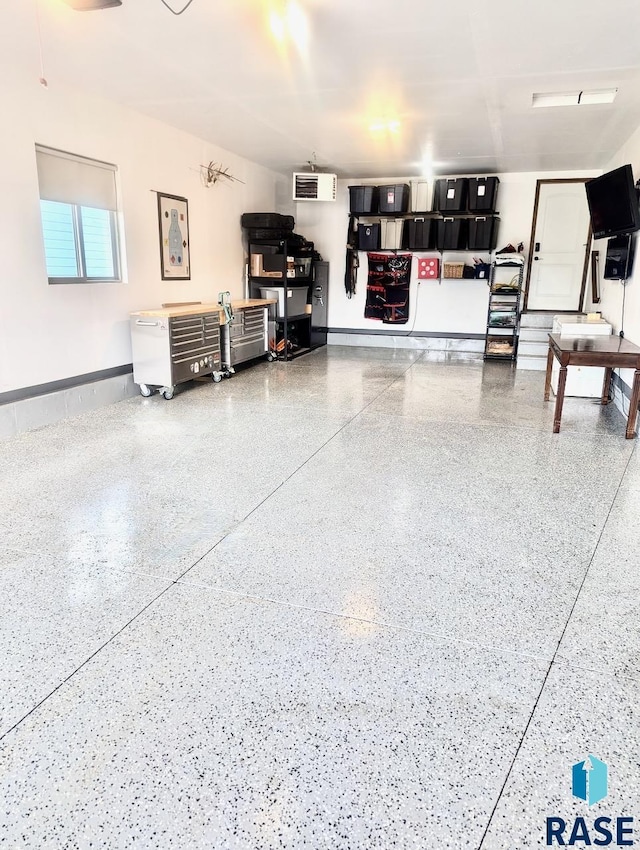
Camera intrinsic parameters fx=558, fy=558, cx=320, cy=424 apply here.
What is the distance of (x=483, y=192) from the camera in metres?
8.29

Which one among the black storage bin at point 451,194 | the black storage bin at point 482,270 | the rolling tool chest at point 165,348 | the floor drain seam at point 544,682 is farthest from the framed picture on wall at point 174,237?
the floor drain seam at point 544,682

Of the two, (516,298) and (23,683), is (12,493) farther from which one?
(516,298)

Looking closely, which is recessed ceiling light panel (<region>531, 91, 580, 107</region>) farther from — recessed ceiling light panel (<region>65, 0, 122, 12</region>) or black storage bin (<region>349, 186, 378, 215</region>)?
black storage bin (<region>349, 186, 378, 215</region>)

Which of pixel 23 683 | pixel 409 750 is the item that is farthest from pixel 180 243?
pixel 409 750

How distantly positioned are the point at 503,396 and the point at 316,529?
395cm

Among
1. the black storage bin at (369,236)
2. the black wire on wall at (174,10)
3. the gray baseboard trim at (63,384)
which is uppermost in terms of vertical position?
the black wire on wall at (174,10)

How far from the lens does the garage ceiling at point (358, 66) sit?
345 cm

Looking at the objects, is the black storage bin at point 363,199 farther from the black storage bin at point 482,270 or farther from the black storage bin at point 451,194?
the black storage bin at point 482,270

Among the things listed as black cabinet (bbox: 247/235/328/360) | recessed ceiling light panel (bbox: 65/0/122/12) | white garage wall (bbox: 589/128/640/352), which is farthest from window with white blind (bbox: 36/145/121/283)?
white garage wall (bbox: 589/128/640/352)

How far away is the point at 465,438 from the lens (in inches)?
179

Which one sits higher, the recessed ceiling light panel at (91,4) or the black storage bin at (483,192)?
the recessed ceiling light panel at (91,4)

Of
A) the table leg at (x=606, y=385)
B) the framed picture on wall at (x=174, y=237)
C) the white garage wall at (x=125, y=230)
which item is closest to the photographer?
the white garage wall at (x=125, y=230)

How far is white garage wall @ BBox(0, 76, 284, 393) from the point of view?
437cm

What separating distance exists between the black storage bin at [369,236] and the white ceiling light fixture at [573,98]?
405 centimetres
